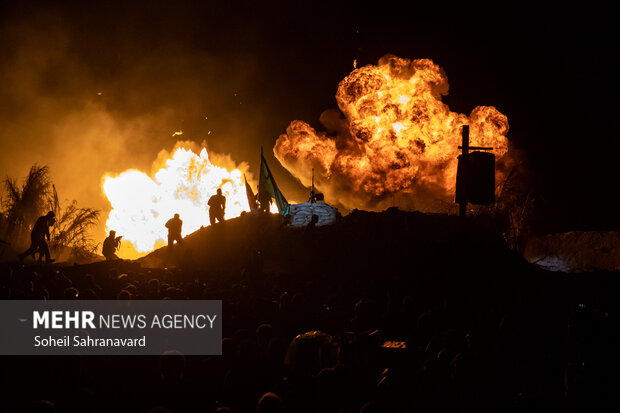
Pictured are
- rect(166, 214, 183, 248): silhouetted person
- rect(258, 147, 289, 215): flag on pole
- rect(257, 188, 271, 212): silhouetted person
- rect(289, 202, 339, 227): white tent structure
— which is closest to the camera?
rect(166, 214, 183, 248): silhouetted person

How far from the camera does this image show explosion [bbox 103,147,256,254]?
104 feet

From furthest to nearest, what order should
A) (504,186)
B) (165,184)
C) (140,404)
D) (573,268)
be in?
(165,184) → (504,186) → (573,268) → (140,404)

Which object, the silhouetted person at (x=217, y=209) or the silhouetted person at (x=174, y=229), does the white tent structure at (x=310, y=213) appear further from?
the silhouetted person at (x=174, y=229)

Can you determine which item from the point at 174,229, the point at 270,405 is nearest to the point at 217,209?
the point at 174,229

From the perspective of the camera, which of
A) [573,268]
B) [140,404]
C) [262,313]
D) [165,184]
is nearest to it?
[140,404]

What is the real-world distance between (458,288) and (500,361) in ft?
16.9

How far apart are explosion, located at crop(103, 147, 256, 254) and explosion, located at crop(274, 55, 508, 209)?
5840mm

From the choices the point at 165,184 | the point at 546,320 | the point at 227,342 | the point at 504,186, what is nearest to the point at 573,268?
the point at 504,186

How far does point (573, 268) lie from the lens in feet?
63.9

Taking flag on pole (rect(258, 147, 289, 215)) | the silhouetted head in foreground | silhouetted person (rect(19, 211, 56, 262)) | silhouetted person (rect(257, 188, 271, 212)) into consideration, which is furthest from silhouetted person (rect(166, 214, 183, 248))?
the silhouetted head in foreground

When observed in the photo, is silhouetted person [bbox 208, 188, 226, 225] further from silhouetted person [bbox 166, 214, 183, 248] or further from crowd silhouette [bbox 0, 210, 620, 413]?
crowd silhouette [bbox 0, 210, 620, 413]

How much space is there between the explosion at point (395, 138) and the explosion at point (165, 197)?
5.84 meters

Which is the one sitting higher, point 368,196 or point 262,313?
point 368,196

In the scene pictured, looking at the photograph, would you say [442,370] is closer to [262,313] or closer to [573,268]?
[262,313]
